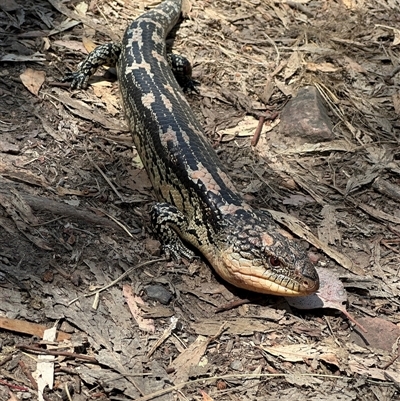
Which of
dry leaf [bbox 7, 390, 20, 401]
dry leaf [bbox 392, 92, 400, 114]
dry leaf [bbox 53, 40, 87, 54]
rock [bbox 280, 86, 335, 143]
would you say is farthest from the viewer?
dry leaf [bbox 53, 40, 87, 54]

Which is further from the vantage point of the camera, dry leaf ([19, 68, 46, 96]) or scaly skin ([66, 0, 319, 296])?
dry leaf ([19, 68, 46, 96])

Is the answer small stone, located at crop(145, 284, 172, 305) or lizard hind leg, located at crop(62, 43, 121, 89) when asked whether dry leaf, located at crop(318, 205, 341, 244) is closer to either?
small stone, located at crop(145, 284, 172, 305)

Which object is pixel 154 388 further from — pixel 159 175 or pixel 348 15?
pixel 348 15

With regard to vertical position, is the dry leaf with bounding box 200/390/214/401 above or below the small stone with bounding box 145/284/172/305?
above

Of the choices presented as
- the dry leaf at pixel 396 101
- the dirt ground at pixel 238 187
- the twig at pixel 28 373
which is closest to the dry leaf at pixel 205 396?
the dirt ground at pixel 238 187

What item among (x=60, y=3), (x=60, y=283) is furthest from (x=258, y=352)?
(x=60, y=3)

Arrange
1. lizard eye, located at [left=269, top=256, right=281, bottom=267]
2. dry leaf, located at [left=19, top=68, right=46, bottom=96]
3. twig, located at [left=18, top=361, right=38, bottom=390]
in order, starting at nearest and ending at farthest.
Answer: twig, located at [left=18, top=361, right=38, bottom=390] → lizard eye, located at [left=269, top=256, right=281, bottom=267] → dry leaf, located at [left=19, top=68, right=46, bottom=96]

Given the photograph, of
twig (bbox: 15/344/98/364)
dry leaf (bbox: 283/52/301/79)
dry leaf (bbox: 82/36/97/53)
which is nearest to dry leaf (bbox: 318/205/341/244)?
dry leaf (bbox: 283/52/301/79)
